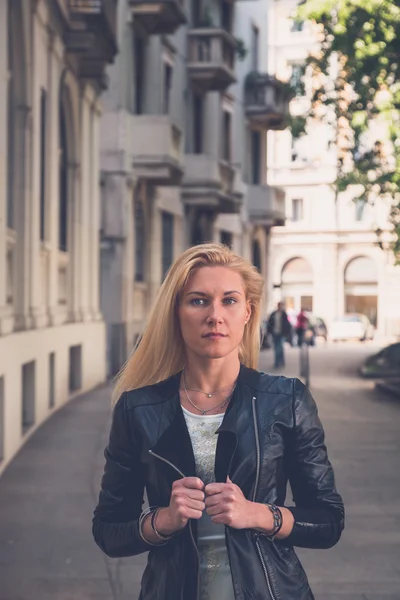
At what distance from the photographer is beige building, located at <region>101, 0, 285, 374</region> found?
23984 mm

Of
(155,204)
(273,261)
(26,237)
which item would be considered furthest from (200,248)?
(273,261)

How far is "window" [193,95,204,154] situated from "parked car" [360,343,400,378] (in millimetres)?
7806

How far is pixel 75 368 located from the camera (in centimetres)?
1920

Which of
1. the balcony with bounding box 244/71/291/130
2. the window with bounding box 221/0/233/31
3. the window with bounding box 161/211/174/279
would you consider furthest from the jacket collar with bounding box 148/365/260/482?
the balcony with bounding box 244/71/291/130

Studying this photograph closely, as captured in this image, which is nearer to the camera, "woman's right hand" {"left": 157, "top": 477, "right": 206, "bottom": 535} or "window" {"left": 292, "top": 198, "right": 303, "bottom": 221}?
"woman's right hand" {"left": 157, "top": 477, "right": 206, "bottom": 535}

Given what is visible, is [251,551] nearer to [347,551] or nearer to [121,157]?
[347,551]

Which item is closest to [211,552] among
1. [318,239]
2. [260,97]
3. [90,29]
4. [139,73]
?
[90,29]

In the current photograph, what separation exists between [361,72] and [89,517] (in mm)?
12175

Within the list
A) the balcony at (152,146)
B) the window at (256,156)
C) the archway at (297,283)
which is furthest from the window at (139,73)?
the archway at (297,283)

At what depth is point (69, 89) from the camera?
18.7 metres

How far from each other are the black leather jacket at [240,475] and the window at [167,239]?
25.9 metres

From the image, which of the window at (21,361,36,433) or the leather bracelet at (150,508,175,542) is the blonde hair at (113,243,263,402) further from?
the window at (21,361,36,433)

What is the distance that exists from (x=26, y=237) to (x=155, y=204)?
13.0m

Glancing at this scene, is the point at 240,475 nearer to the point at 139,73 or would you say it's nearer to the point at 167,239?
the point at 139,73
